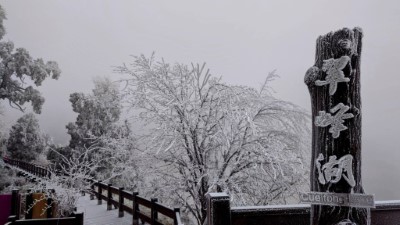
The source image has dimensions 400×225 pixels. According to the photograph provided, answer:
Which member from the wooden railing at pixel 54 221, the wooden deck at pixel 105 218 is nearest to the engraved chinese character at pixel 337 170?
the wooden railing at pixel 54 221

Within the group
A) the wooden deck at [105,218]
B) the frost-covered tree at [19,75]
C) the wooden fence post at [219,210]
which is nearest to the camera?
the wooden fence post at [219,210]

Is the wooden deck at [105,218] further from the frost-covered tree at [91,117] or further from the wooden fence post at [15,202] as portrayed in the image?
the frost-covered tree at [91,117]

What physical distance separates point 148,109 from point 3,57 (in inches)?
513

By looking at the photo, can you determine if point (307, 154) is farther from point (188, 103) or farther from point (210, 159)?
point (188, 103)

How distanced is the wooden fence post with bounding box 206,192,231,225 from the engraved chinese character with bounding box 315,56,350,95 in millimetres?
1982

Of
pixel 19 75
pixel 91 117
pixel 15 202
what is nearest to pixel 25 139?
pixel 91 117

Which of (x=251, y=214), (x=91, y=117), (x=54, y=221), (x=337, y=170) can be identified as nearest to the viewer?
(x=337, y=170)

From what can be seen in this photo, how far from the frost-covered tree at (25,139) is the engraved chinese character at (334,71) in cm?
2037

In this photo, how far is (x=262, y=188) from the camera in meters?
8.30

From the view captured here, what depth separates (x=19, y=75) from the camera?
18062mm

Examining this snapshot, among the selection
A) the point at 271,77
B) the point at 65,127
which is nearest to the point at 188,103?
the point at 271,77

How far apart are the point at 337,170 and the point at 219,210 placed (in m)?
1.77

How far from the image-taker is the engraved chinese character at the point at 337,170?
9.07 feet

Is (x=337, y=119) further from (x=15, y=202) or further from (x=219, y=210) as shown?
(x=15, y=202)
